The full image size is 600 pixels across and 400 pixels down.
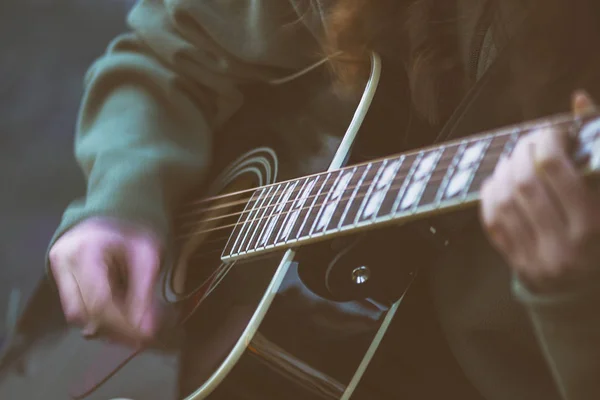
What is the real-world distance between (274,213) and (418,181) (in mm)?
166

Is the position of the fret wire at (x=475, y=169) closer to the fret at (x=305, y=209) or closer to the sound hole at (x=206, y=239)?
the fret at (x=305, y=209)

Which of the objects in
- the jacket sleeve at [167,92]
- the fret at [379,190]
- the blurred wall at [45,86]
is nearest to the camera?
the fret at [379,190]

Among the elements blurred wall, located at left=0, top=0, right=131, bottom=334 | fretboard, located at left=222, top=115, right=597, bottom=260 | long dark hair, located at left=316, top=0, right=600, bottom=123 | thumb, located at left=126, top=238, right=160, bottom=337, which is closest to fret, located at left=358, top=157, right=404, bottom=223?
fretboard, located at left=222, top=115, right=597, bottom=260

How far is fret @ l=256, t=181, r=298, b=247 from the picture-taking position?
545 mm

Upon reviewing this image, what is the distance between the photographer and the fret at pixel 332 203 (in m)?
0.48

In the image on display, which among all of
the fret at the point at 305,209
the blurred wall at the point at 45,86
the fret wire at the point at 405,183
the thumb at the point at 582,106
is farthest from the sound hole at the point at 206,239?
the blurred wall at the point at 45,86

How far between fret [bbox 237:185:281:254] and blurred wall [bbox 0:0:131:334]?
0.61 m

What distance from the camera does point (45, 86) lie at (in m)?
1.15

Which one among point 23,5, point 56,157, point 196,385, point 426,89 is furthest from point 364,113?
point 23,5

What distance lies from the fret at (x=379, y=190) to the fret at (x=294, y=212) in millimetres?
78

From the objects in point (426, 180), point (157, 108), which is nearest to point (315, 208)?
point (426, 180)

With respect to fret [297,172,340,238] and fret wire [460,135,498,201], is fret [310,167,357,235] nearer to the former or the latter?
fret [297,172,340,238]

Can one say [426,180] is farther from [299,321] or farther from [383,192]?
[299,321]

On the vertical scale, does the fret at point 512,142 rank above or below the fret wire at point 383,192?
above
